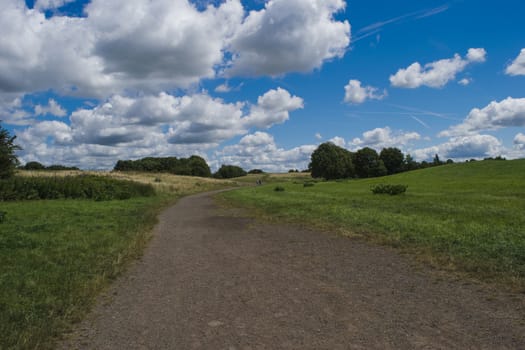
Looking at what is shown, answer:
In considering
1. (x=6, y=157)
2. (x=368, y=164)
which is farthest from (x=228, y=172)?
(x=6, y=157)

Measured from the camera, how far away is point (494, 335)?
436 cm

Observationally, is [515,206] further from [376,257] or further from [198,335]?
[198,335]

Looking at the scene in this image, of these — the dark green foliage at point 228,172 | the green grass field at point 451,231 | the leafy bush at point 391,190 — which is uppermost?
the dark green foliage at point 228,172

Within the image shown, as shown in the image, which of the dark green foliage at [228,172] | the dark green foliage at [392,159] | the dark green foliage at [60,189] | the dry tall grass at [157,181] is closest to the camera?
A: the dark green foliage at [60,189]

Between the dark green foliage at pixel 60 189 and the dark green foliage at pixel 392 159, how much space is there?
274ft

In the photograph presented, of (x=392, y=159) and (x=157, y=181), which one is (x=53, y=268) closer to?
(x=157, y=181)

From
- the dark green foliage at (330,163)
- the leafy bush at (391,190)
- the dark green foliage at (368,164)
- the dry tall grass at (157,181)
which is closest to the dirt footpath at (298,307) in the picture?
the leafy bush at (391,190)

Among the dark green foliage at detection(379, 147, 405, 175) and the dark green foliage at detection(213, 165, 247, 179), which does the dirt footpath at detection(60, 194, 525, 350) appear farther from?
the dark green foliage at detection(213, 165, 247, 179)

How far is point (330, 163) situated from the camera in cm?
8856

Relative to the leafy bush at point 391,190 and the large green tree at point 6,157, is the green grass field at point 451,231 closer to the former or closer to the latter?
the leafy bush at point 391,190

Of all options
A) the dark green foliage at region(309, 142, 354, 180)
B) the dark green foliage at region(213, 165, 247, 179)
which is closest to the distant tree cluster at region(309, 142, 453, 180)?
the dark green foliage at region(309, 142, 354, 180)

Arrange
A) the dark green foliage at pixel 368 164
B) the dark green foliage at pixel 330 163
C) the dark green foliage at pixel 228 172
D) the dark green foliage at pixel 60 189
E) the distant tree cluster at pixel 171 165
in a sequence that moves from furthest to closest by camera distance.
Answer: the dark green foliage at pixel 228 172, the distant tree cluster at pixel 171 165, the dark green foliage at pixel 368 164, the dark green foliage at pixel 330 163, the dark green foliage at pixel 60 189

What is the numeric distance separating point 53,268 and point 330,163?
83.7m

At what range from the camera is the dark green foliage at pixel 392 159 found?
332ft
